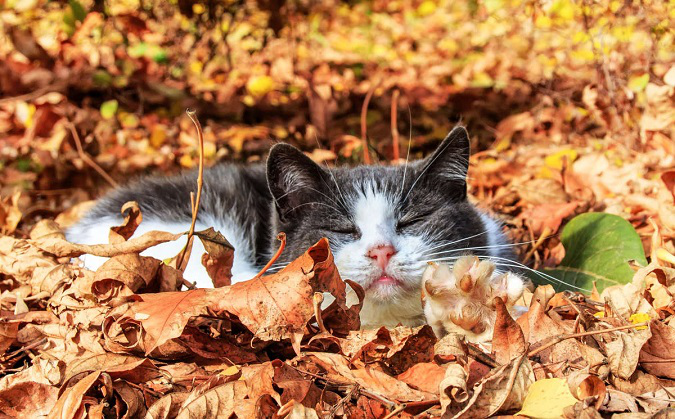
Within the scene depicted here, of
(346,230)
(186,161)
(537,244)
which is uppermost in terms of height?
(346,230)

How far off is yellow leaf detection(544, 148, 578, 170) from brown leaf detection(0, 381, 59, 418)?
280 centimetres

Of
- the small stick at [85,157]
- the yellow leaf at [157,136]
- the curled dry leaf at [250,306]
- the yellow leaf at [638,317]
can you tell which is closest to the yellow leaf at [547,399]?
the yellow leaf at [638,317]

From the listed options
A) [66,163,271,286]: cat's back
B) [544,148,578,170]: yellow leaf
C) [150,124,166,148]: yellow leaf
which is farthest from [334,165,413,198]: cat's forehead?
[150,124,166,148]: yellow leaf

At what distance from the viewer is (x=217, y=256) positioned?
6.68 feet

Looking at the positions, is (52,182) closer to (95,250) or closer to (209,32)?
(209,32)

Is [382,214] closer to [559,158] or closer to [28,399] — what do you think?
[28,399]

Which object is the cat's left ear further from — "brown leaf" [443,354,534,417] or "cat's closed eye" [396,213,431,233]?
"brown leaf" [443,354,534,417]

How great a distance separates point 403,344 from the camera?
1771mm

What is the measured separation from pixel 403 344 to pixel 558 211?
1.54 metres

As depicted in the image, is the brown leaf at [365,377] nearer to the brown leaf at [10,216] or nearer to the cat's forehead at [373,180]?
the cat's forehead at [373,180]

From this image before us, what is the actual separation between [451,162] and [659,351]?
1.01m

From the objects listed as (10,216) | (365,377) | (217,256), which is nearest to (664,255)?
(365,377)

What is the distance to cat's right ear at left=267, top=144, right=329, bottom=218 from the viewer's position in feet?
7.46

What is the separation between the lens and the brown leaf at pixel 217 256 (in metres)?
2.00
